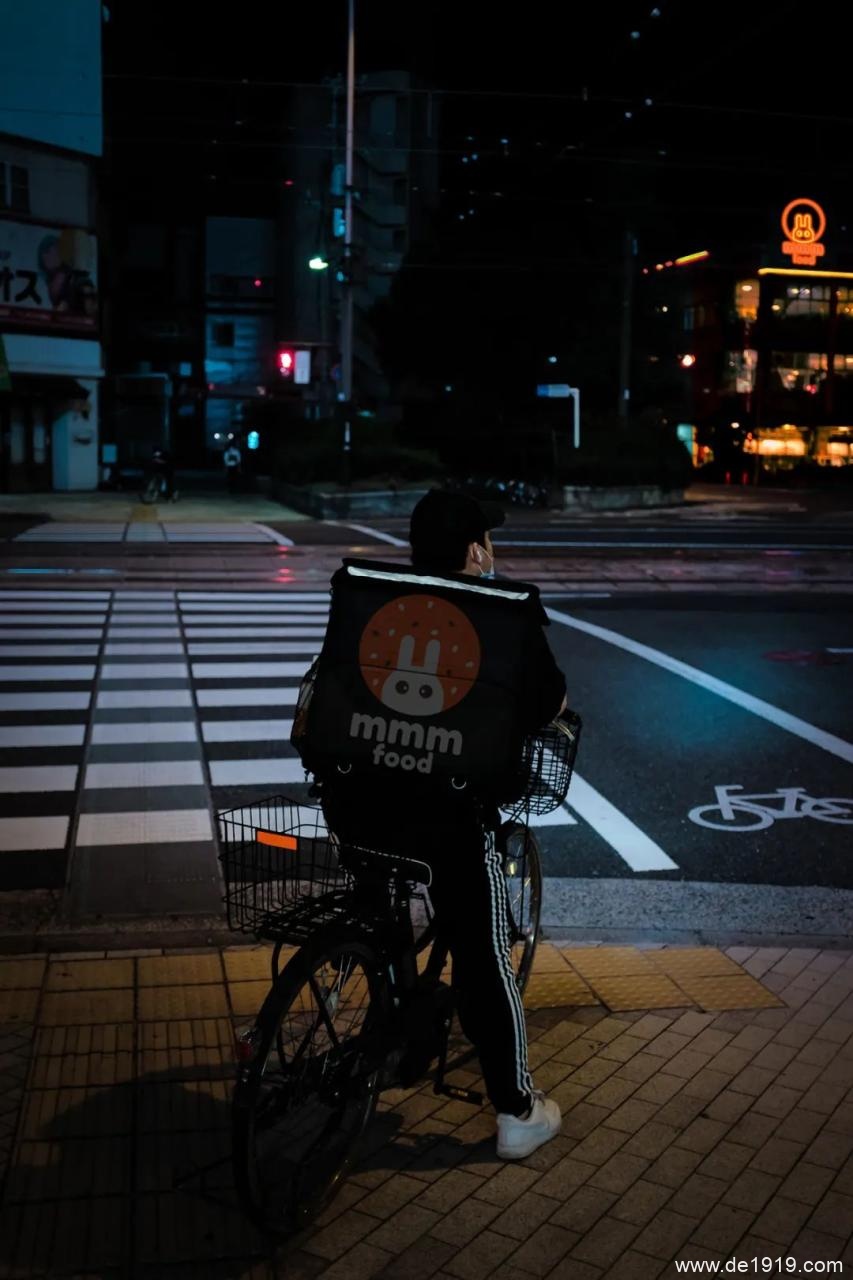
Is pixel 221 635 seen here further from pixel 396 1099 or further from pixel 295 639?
pixel 396 1099

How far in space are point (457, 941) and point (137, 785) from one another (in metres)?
4.39

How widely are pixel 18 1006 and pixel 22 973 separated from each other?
0.33 m

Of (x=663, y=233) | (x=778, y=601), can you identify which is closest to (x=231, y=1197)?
(x=778, y=601)

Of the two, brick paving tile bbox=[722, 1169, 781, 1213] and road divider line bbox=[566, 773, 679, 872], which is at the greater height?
brick paving tile bbox=[722, 1169, 781, 1213]

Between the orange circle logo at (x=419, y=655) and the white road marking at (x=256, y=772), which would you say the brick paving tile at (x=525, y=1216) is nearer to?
the orange circle logo at (x=419, y=655)

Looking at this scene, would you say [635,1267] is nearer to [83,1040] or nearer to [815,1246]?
[815,1246]

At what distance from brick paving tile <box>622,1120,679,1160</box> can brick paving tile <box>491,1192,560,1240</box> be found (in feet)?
1.23

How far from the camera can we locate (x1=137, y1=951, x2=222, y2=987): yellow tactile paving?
16.5 feet

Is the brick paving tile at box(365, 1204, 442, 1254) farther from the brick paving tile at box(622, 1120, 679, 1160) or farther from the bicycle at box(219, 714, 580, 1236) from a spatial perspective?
the brick paving tile at box(622, 1120, 679, 1160)

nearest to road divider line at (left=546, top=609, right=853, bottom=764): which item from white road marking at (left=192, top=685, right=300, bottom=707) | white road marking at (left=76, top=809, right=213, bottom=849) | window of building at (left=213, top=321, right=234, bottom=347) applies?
white road marking at (left=192, top=685, right=300, bottom=707)

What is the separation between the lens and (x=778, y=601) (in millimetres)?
16859

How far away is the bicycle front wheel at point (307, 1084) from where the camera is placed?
10.6ft

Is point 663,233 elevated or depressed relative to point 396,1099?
elevated

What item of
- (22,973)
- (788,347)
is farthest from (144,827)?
(788,347)
